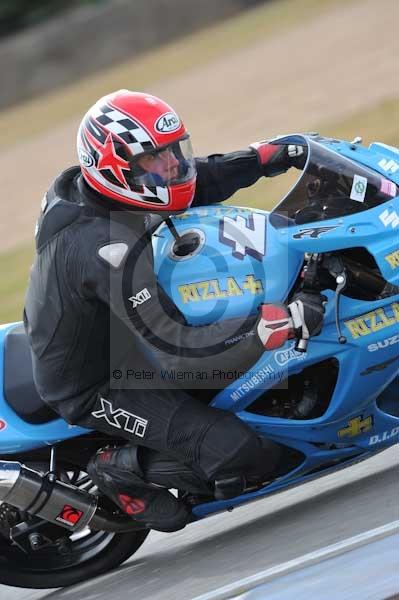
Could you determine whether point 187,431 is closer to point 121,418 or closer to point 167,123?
point 121,418

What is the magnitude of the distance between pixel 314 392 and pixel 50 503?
1218 mm

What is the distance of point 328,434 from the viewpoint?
4.71 meters

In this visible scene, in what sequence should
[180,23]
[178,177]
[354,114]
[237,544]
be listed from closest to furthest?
[178,177], [237,544], [354,114], [180,23]

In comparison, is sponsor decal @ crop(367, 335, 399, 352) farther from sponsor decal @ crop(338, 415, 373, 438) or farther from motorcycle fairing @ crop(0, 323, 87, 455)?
motorcycle fairing @ crop(0, 323, 87, 455)

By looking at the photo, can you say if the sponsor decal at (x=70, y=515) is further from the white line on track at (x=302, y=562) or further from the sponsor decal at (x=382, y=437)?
the sponsor decal at (x=382, y=437)

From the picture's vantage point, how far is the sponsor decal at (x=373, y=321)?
4441mm

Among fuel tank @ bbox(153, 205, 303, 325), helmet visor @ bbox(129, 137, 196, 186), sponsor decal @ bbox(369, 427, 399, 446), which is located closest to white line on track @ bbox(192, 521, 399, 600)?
sponsor decal @ bbox(369, 427, 399, 446)

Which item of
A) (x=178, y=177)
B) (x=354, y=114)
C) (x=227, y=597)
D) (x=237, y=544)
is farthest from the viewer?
(x=354, y=114)

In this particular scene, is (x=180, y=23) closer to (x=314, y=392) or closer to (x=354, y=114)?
(x=354, y=114)

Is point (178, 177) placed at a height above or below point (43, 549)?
above

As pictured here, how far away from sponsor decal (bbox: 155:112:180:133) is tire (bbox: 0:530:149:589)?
1864 millimetres

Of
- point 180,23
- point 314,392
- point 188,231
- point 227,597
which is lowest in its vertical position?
point 180,23

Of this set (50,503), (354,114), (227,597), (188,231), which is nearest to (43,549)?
(50,503)

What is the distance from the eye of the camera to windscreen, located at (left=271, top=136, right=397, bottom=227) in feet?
14.3
